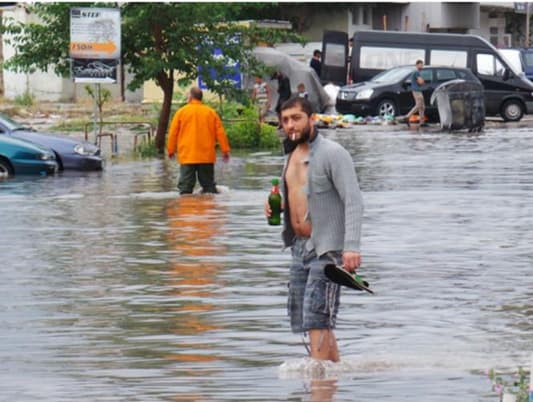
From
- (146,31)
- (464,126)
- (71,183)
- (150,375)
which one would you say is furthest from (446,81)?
(150,375)

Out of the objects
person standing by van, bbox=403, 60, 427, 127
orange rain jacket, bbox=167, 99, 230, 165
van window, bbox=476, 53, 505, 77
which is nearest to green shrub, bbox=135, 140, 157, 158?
orange rain jacket, bbox=167, 99, 230, 165

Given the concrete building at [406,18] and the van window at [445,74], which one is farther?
the concrete building at [406,18]

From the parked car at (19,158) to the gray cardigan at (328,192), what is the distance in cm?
1988

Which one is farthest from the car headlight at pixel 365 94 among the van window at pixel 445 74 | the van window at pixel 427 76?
the van window at pixel 445 74

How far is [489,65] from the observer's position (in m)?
50.6

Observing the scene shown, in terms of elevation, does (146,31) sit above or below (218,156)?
above

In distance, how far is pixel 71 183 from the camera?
28.4m

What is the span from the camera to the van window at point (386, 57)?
52625 millimetres

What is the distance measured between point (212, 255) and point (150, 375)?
22.6 ft

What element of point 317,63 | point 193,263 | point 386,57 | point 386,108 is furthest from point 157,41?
point 193,263

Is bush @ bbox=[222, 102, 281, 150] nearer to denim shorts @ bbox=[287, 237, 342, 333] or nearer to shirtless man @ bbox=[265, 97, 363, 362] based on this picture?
shirtless man @ bbox=[265, 97, 363, 362]

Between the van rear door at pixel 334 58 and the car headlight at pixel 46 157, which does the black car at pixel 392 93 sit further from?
the car headlight at pixel 46 157

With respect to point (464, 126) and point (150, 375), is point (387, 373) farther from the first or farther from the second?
point (464, 126)

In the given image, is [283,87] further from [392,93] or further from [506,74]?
[506,74]
